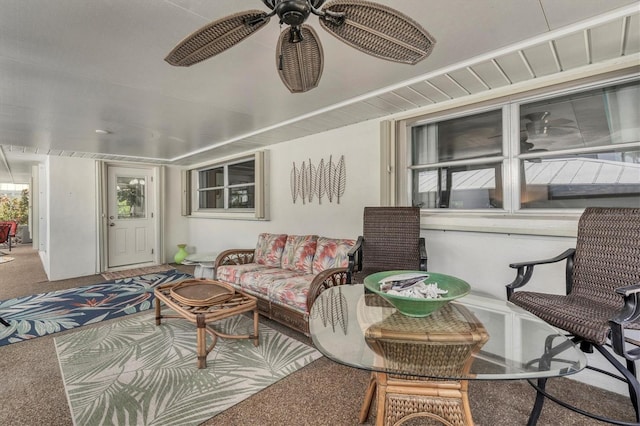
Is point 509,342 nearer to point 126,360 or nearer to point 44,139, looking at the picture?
point 126,360

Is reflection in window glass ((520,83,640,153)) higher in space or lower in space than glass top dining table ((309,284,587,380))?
higher

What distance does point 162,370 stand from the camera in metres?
2.19

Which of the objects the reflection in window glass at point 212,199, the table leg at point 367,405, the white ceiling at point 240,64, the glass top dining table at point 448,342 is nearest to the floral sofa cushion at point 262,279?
the glass top dining table at point 448,342

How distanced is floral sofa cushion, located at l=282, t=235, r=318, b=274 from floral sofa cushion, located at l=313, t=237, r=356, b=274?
10 centimetres

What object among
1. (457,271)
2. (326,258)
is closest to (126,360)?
(326,258)

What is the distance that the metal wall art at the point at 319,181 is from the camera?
140 inches

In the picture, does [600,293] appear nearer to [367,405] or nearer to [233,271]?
[367,405]

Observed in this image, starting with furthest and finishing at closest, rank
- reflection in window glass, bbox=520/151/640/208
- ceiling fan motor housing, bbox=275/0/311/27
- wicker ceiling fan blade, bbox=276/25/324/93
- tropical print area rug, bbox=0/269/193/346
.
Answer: tropical print area rug, bbox=0/269/193/346 → reflection in window glass, bbox=520/151/640/208 → wicker ceiling fan blade, bbox=276/25/324/93 → ceiling fan motor housing, bbox=275/0/311/27

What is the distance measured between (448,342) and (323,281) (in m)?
1.39

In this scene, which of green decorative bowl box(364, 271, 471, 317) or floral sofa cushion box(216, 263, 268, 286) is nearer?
green decorative bowl box(364, 271, 471, 317)

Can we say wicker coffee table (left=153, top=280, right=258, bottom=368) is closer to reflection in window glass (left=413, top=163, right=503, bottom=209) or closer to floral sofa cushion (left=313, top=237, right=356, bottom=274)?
floral sofa cushion (left=313, top=237, right=356, bottom=274)

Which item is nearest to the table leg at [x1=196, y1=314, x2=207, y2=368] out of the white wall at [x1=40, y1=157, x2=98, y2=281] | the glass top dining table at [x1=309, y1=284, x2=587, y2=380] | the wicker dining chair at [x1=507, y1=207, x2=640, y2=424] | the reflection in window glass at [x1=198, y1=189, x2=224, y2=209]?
the glass top dining table at [x1=309, y1=284, x2=587, y2=380]

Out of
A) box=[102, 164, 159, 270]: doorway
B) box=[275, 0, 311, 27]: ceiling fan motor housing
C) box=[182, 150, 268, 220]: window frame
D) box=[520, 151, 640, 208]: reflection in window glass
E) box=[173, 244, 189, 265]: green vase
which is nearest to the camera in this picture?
box=[275, 0, 311, 27]: ceiling fan motor housing

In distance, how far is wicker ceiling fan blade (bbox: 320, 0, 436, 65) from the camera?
108cm
